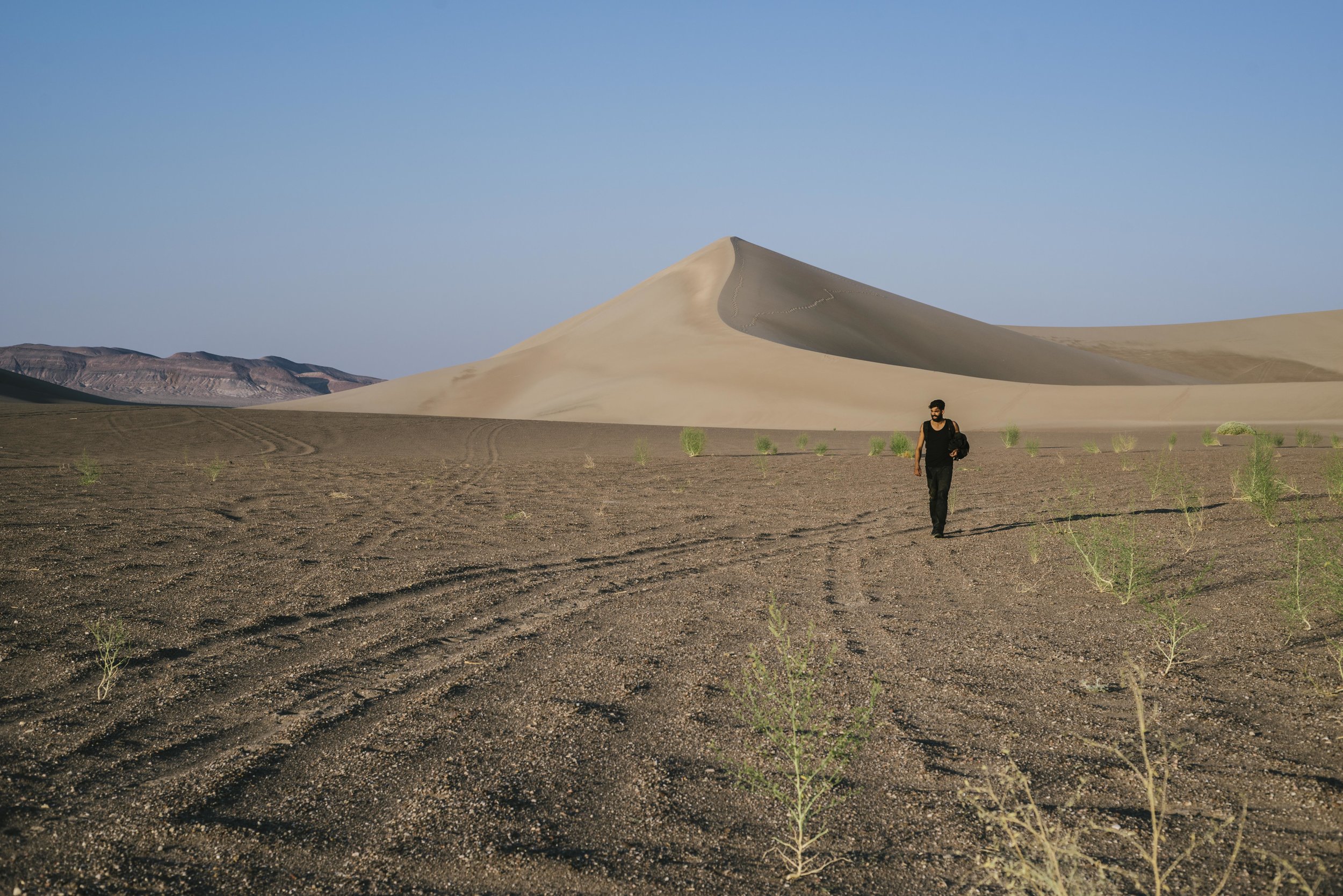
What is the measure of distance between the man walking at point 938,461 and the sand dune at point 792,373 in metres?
29.2

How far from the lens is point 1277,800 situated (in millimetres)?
3605

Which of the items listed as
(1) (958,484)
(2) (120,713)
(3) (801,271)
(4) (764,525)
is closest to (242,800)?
(2) (120,713)

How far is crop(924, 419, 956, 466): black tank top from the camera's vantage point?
10125mm

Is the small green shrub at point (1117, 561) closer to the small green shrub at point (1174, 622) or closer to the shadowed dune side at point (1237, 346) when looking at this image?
the small green shrub at point (1174, 622)

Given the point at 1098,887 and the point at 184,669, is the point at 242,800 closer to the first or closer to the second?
the point at 184,669

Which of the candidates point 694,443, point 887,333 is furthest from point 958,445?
point 887,333

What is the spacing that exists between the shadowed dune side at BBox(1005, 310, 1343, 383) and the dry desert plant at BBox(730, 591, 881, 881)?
101797mm

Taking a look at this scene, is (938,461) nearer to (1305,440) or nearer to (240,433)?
(1305,440)

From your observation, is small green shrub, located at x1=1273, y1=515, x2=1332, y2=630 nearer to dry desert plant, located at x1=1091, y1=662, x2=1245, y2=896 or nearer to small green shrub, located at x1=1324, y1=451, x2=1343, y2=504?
dry desert plant, located at x1=1091, y1=662, x2=1245, y2=896

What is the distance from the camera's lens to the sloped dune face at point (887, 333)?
65.1m

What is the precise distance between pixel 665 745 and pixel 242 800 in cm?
175

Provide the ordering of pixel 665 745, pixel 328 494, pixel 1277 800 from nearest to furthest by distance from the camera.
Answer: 1. pixel 1277 800
2. pixel 665 745
3. pixel 328 494

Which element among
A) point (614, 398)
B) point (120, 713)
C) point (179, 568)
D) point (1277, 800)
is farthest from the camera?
point (614, 398)

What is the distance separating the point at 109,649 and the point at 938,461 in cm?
766
